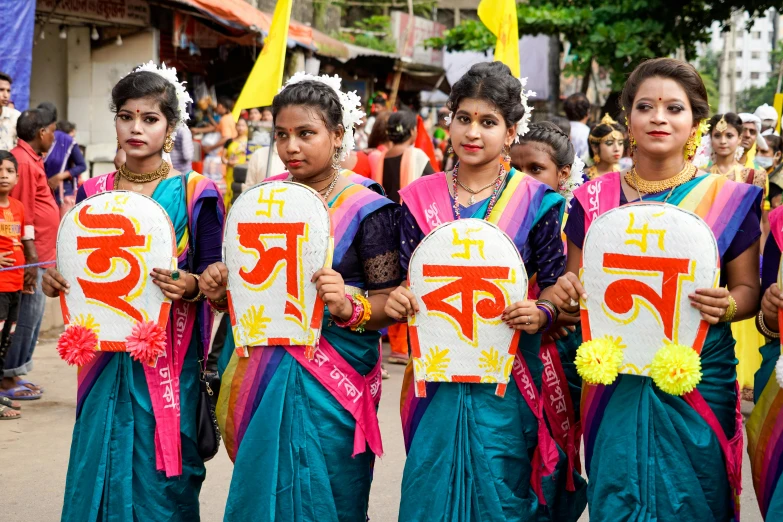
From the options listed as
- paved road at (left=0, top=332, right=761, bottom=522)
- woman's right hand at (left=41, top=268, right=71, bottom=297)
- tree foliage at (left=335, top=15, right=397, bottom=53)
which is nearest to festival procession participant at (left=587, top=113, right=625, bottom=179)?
paved road at (left=0, top=332, right=761, bottom=522)

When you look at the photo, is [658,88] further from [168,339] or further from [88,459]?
[88,459]

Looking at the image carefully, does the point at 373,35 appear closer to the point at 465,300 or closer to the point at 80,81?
the point at 80,81

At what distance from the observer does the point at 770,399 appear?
3.15m

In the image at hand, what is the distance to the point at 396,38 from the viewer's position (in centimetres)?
2197

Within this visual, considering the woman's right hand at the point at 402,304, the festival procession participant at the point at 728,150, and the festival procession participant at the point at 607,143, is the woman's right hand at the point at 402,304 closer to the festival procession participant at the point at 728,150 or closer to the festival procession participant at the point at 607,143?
the festival procession participant at the point at 607,143

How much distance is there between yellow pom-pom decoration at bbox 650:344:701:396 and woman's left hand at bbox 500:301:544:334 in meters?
0.38

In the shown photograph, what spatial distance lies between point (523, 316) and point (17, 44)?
6816 millimetres

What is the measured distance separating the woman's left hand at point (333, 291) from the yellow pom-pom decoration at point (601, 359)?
Answer: 0.75 metres

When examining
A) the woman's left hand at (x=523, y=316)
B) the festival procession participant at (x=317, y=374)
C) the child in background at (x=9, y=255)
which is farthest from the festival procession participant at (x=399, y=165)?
the woman's left hand at (x=523, y=316)

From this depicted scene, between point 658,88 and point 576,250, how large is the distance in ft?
1.86

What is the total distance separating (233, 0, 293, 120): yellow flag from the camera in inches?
207

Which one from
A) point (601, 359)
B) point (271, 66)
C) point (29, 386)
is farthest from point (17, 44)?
point (601, 359)

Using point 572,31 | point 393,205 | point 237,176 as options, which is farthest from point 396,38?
point 393,205

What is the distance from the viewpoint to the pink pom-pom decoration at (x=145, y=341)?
3471 mm
